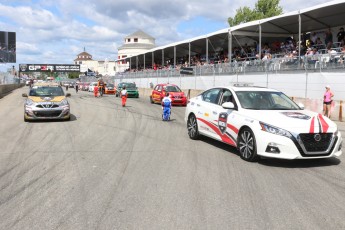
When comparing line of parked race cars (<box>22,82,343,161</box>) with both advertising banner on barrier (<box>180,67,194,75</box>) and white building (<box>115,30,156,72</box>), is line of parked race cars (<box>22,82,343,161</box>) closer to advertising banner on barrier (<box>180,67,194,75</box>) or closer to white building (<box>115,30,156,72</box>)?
advertising banner on barrier (<box>180,67,194,75</box>)

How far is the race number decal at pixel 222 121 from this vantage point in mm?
8938

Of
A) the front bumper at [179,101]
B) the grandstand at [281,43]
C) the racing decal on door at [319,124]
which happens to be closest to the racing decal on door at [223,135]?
the racing decal on door at [319,124]

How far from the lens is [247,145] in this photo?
7.96 metres

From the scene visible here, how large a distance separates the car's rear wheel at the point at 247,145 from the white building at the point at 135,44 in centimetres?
10861

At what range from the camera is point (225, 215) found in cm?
A: 479

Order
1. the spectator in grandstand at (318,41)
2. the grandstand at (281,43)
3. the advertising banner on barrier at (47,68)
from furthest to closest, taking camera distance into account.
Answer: the advertising banner on barrier at (47,68)
the spectator in grandstand at (318,41)
the grandstand at (281,43)

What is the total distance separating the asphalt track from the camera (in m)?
4.63

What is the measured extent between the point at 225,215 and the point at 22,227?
7.88 ft

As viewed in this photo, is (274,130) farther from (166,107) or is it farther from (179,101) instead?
(179,101)

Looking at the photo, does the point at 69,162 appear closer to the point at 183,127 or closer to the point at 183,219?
the point at 183,219

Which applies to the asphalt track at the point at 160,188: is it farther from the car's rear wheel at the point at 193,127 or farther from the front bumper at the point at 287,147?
the car's rear wheel at the point at 193,127

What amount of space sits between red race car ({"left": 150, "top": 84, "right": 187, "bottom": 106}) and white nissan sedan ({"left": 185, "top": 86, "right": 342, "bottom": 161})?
1576 cm

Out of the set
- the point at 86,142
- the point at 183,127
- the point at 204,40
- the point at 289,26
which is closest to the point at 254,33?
the point at 289,26

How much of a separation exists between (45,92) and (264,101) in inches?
409
